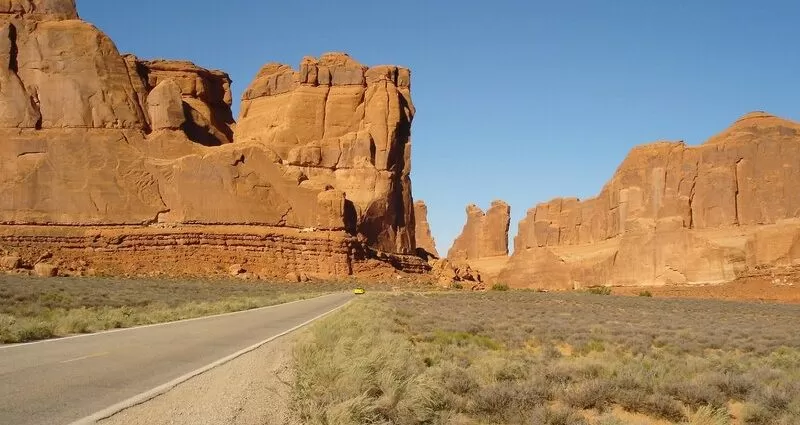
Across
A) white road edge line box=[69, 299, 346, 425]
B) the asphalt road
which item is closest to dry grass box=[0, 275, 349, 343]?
the asphalt road

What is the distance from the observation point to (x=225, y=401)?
25.6ft

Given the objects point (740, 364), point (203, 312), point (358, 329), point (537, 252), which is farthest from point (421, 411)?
point (537, 252)

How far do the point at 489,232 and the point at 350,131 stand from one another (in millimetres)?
71445

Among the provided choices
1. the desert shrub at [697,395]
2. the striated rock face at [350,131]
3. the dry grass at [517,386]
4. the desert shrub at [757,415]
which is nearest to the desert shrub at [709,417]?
the dry grass at [517,386]

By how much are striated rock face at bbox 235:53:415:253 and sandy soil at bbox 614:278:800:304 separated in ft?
106

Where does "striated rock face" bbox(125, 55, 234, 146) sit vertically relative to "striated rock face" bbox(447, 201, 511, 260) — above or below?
above

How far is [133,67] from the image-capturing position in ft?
243

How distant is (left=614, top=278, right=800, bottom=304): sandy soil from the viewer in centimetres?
5862

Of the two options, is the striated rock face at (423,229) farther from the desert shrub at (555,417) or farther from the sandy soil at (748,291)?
the desert shrub at (555,417)

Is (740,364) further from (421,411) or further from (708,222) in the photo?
(708,222)

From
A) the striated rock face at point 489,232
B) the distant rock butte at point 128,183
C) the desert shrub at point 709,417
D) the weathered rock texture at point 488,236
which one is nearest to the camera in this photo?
the desert shrub at point 709,417

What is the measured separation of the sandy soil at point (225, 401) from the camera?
6836 mm

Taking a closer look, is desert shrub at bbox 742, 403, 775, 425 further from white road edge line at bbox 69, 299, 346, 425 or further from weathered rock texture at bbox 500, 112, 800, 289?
weathered rock texture at bbox 500, 112, 800, 289

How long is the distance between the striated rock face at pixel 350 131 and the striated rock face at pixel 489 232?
62.6 metres
